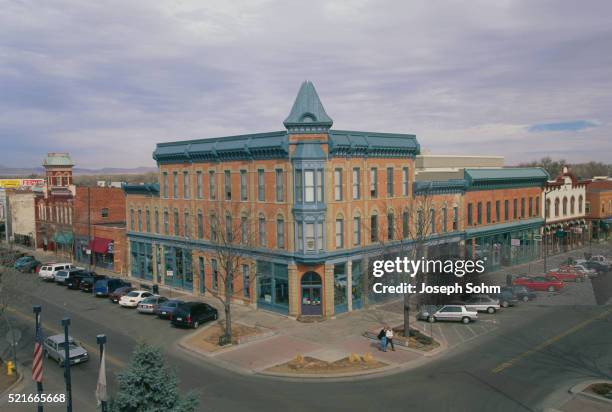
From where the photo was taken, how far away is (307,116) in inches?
1416

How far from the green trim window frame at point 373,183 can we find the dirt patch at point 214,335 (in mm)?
13602

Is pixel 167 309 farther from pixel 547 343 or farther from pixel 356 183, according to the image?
pixel 547 343

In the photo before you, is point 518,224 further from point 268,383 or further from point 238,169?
point 268,383

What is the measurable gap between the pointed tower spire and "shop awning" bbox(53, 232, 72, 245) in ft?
135

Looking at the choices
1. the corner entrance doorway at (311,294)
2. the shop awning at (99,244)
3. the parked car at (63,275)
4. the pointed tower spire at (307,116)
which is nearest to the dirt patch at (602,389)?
the corner entrance doorway at (311,294)

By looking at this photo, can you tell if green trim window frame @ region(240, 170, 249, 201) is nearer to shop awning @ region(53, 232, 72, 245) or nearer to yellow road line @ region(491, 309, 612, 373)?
yellow road line @ region(491, 309, 612, 373)

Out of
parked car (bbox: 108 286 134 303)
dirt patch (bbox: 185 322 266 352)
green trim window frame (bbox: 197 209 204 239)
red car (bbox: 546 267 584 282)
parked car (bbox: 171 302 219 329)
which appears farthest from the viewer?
red car (bbox: 546 267 584 282)

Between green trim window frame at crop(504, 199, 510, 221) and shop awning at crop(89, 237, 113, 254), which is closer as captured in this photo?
green trim window frame at crop(504, 199, 510, 221)

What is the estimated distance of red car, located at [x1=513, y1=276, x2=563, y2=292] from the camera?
4519 centimetres

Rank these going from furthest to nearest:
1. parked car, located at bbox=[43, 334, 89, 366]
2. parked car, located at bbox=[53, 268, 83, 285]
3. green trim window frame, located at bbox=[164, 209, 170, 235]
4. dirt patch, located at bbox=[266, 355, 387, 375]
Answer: parked car, located at bbox=[53, 268, 83, 285] → green trim window frame, located at bbox=[164, 209, 170, 235] → parked car, located at bbox=[43, 334, 89, 366] → dirt patch, located at bbox=[266, 355, 387, 375]

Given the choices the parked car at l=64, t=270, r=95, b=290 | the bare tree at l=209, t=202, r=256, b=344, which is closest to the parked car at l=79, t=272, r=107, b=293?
the parked car at l=64, t=270, r=95, b=290

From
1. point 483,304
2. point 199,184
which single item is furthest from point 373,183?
point 199,184

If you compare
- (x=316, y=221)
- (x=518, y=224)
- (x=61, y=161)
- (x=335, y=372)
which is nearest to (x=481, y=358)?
(x=335, y=372)

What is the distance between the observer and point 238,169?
4084cm
